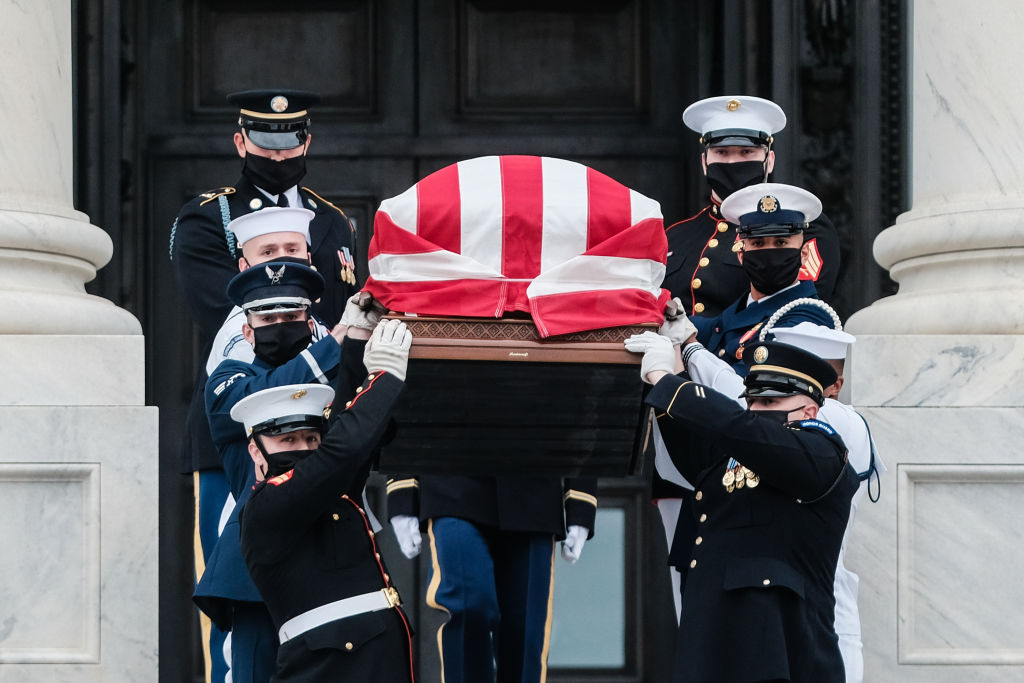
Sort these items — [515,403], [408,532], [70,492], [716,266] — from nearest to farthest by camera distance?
1. [515,403]
2. [408,532]
3. [716,266]
4. [70,492]

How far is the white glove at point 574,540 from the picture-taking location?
21.2 ft

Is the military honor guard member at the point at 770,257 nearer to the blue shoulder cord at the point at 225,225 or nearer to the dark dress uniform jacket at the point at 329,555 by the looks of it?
the dark dress uniform jacket at the point at 329,555

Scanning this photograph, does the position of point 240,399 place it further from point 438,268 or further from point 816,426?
point 816,426

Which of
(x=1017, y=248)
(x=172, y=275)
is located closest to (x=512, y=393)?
(x=1017, y=248)

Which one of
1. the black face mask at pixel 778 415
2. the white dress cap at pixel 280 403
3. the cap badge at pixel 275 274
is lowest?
the black face mask at pixel 778 415

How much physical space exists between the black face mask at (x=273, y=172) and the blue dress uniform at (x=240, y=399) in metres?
0.82

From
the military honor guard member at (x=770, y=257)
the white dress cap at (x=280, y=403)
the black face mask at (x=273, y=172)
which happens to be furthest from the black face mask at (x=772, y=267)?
the black face mask at (x=273, y=172)

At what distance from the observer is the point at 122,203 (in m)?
8.93

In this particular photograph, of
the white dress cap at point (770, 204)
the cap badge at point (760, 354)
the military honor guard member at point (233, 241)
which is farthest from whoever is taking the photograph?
the military honor guard member at point (233, 241)

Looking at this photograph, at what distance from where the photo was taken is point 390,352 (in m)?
5.39

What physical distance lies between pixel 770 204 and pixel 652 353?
0.93m

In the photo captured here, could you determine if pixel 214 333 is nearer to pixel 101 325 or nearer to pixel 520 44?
pixel 101 325

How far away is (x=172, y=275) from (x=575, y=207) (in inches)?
155

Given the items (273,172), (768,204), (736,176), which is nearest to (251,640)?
(273,172)
